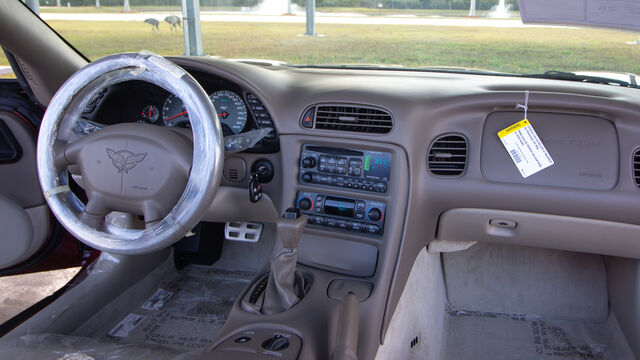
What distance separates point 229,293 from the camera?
8.93 ft

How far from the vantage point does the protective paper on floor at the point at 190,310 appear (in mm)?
2385

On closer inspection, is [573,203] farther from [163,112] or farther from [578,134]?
[163,112]

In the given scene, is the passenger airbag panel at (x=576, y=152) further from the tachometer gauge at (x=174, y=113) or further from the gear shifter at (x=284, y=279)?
the tachometer gauge at (x=174, y=113)

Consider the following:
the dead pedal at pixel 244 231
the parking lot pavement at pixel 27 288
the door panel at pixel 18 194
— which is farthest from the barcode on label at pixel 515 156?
the parking lot pavement at pixel 27 288

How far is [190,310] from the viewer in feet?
8.45

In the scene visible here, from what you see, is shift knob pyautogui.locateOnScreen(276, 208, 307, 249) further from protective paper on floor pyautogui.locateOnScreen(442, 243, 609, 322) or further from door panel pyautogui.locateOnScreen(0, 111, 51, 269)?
door panel pyautogui.locateOnScreen(0, 111, 51, 269)

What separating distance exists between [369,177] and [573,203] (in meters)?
0.78

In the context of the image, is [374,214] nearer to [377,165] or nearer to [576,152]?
[377,165]

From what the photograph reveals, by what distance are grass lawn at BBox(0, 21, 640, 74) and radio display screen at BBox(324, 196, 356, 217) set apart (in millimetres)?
861

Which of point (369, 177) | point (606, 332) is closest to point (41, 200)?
point (369, 177)

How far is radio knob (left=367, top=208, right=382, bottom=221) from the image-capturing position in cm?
189

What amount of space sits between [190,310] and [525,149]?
68.8 inches

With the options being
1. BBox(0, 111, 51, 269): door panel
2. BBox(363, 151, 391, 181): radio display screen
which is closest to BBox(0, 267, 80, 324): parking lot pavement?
BBox(0, 111, 51, 269): door panel

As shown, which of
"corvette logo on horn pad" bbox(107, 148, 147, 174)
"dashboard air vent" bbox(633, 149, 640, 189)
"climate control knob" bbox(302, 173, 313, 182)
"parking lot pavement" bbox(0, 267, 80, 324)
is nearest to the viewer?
"corvette logo on horn pad" bbox(107, 148, 147, 174)
